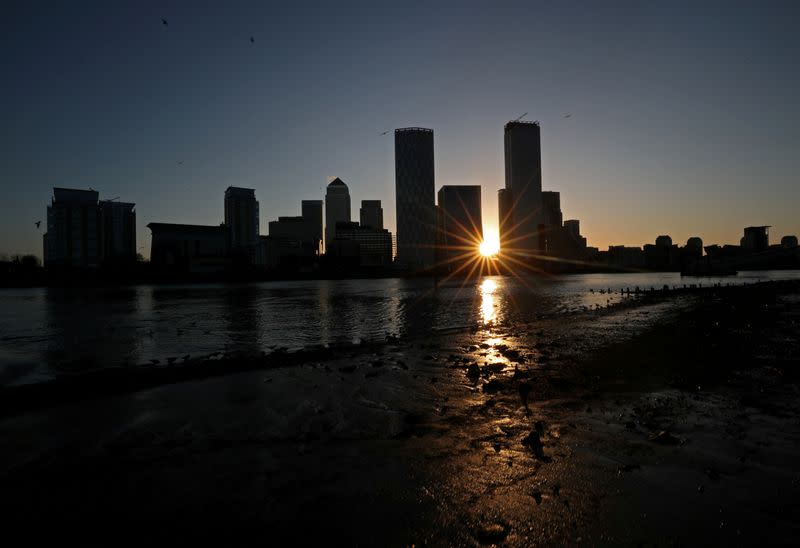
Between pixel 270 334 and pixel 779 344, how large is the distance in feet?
102

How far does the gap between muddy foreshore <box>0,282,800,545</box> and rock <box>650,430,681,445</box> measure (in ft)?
0.14

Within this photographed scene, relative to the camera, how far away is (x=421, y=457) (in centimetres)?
891

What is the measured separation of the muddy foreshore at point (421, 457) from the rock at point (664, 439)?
0.04 meters

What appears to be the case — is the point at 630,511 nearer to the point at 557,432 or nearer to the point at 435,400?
the point at 557,432

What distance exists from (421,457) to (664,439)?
5219 mm

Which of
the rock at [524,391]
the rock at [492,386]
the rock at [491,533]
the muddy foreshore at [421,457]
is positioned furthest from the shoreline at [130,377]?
the rock at [491,533]

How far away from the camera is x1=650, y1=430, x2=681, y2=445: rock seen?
30.2 ft

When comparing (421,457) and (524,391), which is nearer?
(421,457)

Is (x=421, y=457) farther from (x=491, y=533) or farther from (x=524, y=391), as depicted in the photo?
(x=524, y=391)

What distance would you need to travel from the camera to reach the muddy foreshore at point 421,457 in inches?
253

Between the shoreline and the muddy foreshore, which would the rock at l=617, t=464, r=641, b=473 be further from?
the shoreline

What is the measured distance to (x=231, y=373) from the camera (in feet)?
59.4

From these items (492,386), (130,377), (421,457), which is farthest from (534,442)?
(130,377)

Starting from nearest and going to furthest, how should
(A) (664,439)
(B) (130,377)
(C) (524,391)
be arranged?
(A) (664,439) < (C) (524,391) < (B) (130,377)
